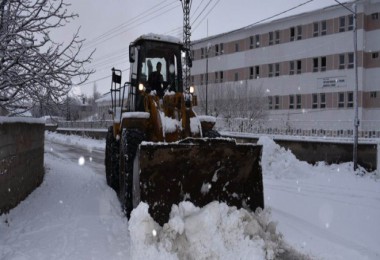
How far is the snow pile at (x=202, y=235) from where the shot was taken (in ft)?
16.0

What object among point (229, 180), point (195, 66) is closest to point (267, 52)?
point (195, 66)

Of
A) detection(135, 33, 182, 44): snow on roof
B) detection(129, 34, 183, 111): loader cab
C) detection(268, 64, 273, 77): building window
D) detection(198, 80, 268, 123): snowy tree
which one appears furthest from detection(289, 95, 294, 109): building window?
detection(135, 33, 182, 44): snow on roof

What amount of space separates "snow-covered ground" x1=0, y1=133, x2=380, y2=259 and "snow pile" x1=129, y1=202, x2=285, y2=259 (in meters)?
0.01

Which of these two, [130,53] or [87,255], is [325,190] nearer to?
[130,53]

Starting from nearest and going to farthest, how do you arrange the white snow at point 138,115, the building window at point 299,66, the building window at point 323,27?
the white snow at point 138,115
the building window at point 323,27
the building window at point 299,66

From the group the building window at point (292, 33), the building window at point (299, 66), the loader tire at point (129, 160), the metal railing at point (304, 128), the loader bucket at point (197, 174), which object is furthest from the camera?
the building window at point (292, 33)

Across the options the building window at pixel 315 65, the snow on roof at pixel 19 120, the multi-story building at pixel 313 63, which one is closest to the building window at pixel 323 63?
the multi-story building at pixel 313 63

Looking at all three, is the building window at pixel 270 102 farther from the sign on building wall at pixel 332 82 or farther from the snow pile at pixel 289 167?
the snow pile at pixel 289 167

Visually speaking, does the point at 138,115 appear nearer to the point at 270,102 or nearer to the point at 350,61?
the point at 350,61

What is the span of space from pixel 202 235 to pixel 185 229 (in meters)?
0.25

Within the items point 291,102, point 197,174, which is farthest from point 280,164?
point 291,102

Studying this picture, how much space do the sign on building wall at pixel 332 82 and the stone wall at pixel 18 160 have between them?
26.1m

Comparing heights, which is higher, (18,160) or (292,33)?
(292,33)

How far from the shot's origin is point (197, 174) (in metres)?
5.70
